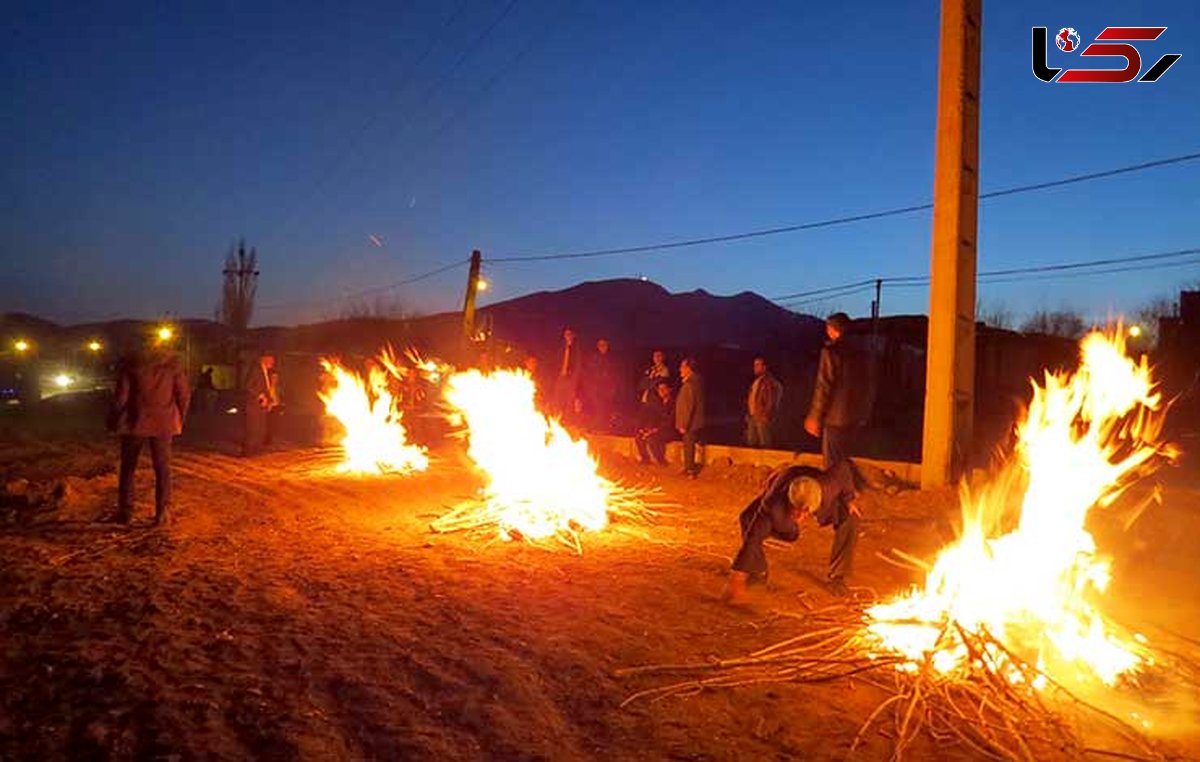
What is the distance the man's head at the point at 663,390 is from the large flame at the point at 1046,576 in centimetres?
737

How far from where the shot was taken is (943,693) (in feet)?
15.0

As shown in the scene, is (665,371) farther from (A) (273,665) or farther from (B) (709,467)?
(A) (273,665)

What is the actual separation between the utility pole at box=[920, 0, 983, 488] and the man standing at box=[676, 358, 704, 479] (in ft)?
11.7

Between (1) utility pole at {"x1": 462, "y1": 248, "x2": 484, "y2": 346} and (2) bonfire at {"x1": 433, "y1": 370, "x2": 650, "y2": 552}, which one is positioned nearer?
(2) bonfire at {"x1": 433, "y1": 370, "x2": 650, "y2": 552}

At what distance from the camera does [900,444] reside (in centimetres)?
2103

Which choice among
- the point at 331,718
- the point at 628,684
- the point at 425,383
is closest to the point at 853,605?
the point at 628,684

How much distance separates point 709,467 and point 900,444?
9.51 meters

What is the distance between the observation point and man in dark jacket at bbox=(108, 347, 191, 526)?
27.8 feet

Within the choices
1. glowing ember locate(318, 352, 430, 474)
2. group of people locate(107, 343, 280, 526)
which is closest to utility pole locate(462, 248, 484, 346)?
glowing ember locate(318, 352, 430, 474)

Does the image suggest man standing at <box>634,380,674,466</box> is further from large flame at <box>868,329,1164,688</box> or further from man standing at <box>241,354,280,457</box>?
large flame at <box>868,329,1164,688</box>

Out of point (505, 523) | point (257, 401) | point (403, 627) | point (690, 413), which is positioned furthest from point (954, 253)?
point (257, 401)

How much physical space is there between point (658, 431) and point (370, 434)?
4.76m

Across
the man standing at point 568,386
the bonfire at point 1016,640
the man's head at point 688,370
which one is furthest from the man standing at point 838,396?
the man standing at point 568,386

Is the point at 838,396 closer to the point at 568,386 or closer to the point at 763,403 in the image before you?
the point at 763,403
